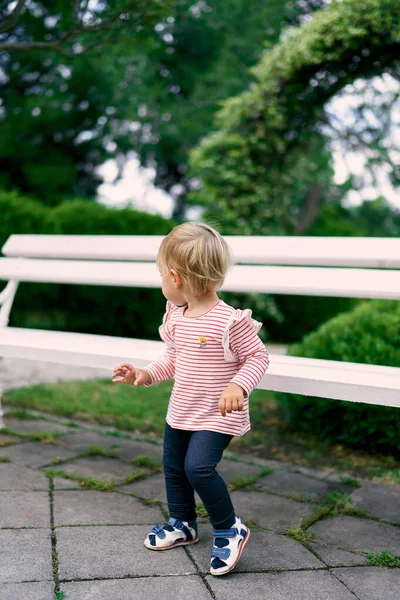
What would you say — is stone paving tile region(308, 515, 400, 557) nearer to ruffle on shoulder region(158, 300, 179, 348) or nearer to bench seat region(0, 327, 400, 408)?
bench seat region(0, 327, 400, 408)

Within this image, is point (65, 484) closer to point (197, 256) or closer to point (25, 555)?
point (25, 555)

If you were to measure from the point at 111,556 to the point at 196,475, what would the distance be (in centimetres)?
40

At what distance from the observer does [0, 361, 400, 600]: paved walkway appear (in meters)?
1.90

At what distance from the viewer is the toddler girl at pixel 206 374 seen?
6.64 feet

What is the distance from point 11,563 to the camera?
1.98 meters

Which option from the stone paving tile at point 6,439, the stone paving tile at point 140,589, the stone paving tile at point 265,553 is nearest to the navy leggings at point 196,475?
the stone paving tile at point 265,553

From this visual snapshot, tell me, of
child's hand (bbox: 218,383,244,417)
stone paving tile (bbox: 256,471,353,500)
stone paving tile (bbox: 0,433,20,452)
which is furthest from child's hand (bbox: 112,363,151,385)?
stone paving tile (bbox: 0,433,20,452)

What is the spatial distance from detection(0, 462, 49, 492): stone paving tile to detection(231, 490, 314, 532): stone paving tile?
827 mm

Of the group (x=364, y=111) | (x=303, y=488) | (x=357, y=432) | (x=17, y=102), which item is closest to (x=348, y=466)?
(x=357, y=432)

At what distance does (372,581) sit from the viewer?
6.50 feet

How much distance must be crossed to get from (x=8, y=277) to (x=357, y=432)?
2145 millimetres

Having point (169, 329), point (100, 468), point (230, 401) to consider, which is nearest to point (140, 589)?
point (230, 401)

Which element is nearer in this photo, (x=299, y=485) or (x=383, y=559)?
(x=383, y=559)

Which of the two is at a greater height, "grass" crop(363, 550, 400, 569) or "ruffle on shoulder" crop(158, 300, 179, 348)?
"ruffle on shoulder" crop(158, 300, 179, 348)
